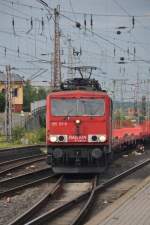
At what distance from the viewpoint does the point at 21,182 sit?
63.3ft

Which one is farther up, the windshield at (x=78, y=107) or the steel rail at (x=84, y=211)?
the windshield at (x=78, y=107)

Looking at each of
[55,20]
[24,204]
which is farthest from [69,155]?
[55,20]

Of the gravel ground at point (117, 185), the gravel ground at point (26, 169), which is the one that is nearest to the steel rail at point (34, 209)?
the gravel ground at point (117, 185)

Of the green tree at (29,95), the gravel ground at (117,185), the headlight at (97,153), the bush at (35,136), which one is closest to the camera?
the gravel ground at (117,185)

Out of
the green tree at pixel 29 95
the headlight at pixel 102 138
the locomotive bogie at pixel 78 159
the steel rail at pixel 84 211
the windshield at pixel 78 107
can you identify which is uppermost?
the green tree at pixel 29 95

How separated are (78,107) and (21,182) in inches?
124

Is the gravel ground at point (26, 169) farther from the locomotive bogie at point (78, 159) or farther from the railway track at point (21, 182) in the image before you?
the locomotive bogie at point (78, 159)

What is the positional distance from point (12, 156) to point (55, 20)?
1072 cm

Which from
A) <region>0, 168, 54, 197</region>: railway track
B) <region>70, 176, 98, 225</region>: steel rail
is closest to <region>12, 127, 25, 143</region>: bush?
<region>0, 168, 54, 197</region>: railway track

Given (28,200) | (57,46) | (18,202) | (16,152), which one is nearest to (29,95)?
(57,46)

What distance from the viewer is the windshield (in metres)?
20.1

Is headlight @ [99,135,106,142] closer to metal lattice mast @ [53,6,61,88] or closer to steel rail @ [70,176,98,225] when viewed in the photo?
steel rail @ [70,176,98,225]

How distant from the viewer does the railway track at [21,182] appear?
16.3 meters

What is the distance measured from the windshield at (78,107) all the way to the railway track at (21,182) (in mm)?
2229
